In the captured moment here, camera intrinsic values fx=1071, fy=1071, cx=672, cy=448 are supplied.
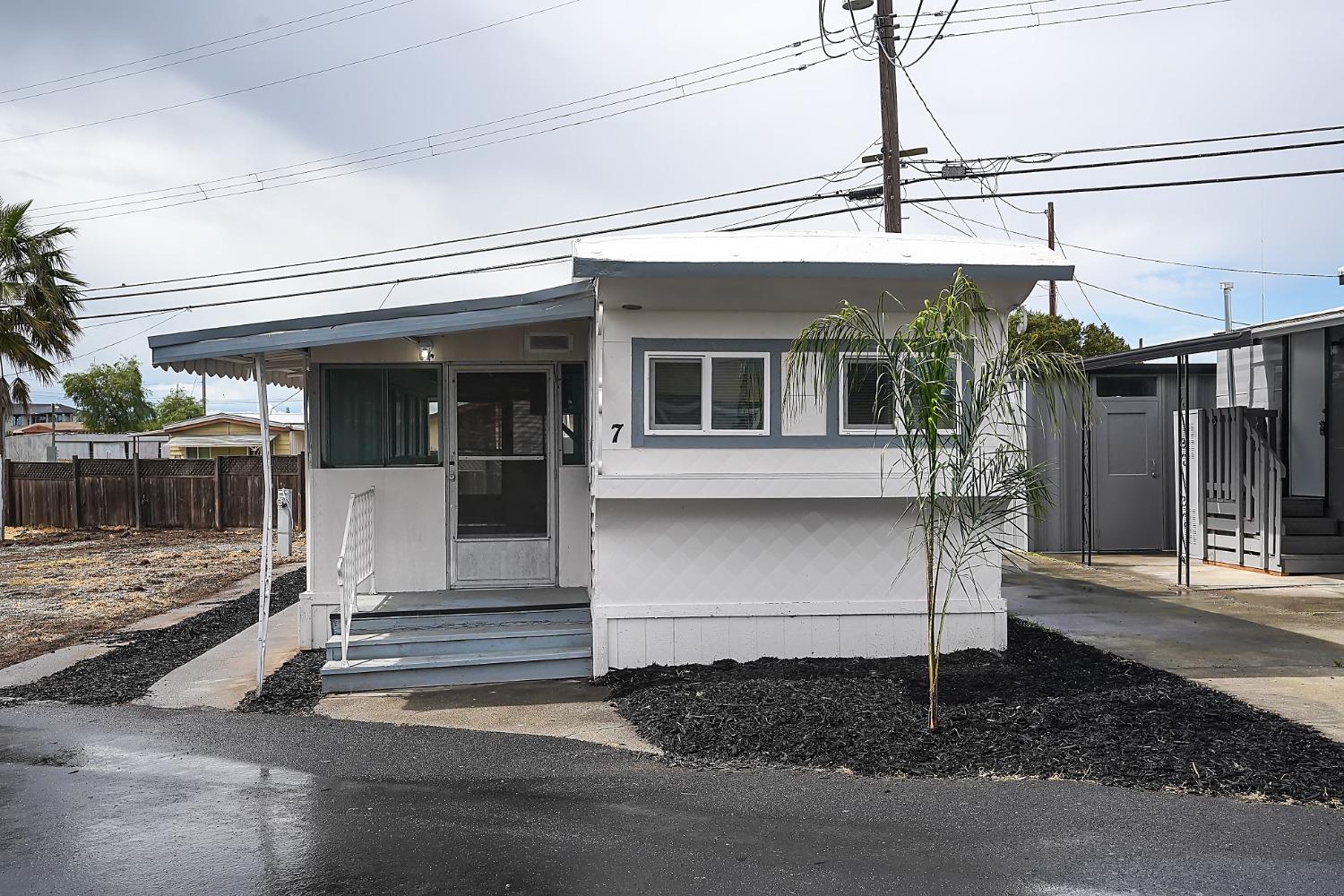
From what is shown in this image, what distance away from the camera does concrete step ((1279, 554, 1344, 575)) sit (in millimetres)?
12758

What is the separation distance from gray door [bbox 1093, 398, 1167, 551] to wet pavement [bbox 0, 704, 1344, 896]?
10.8m

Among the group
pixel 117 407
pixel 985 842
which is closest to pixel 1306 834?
pixel 985 842

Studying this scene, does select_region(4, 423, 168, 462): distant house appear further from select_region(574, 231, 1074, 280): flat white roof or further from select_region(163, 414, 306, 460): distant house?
select_region(574, 231, 1074, 280): flat white roof

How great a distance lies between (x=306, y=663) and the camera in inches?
337

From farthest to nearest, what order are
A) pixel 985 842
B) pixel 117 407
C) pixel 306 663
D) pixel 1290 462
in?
pixel 117 407 < pixel 1290 462 < pixel 306 663 < pixel 985 842

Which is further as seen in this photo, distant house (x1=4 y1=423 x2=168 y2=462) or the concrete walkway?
distant house (x1=4 y1=423 x2=168 y2=462)

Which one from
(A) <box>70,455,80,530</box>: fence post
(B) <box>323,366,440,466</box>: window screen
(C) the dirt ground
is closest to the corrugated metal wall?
(B) <box>323,366,440,466</box>: window screen

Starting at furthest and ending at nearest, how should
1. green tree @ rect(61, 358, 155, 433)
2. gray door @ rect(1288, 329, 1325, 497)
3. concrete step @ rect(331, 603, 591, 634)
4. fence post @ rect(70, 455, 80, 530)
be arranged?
green tree @ rect(61, 358, 155, 433), fence post @ rect(70, 455, 80, 530), gray door @ rect(1288, 329, 1325, 497), concrete step @ rect(331, 603, 591, 634)

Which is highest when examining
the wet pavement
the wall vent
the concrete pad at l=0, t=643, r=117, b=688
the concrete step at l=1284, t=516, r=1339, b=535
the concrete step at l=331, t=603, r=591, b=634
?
the wall vent

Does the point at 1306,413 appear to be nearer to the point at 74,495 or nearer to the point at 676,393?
the point at 676,393

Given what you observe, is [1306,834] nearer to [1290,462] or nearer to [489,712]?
[489,712]

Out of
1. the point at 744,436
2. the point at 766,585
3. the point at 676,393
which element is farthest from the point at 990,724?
the point at 676,393

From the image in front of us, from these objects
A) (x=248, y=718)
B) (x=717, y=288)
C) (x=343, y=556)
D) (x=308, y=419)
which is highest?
(x=717, y=288)

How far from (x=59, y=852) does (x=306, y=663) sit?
393 centimetres
